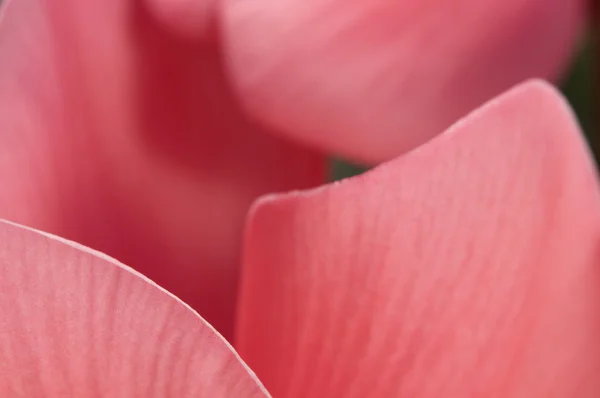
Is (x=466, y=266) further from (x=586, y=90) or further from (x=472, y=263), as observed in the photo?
(x=586, y=90)

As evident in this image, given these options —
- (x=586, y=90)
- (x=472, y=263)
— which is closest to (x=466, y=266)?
(x=472, y=263)

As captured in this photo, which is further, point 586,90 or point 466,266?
point 586,90

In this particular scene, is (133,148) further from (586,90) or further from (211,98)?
(586,90)

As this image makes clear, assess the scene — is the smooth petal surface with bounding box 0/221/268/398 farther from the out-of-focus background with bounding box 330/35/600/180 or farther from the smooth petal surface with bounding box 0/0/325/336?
the out-of-focus background with bounding box 330/35/600/180

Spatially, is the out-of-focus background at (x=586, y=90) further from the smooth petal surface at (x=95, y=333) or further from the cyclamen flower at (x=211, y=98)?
the smooth petal surface at (x=95, y=333)

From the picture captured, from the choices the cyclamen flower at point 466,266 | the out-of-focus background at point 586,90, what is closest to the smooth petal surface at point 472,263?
the cyclamen flower at point 466,266

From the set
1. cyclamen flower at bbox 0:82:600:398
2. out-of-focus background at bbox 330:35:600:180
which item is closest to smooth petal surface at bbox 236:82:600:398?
cyclamen flower at bbox 0:82:600:398
